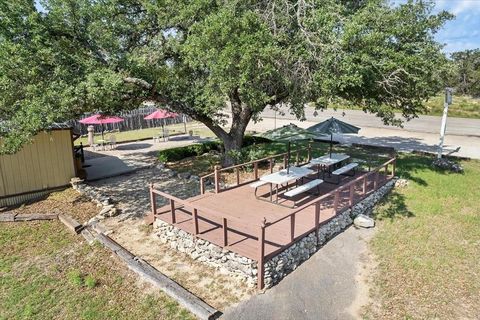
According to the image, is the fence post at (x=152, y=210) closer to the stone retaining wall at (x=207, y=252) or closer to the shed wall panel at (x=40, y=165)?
the stone retaining wall at (x=207, y=252)

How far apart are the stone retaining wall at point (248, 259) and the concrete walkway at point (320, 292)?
0.20m

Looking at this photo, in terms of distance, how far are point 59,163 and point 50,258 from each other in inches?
214

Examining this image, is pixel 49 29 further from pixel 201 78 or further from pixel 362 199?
pixel 362 199

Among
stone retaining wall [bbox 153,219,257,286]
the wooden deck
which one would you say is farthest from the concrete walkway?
the wooden deck

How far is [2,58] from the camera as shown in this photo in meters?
8.20

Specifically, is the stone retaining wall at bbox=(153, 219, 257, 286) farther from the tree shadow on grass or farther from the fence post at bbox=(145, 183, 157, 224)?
the tree shadow on grass

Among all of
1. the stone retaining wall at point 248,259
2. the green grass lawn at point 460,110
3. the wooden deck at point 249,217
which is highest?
the green grass lawn at point 460,110

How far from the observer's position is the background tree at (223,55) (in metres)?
8.34

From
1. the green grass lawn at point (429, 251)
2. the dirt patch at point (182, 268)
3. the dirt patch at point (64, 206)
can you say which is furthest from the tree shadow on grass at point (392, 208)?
the dirt patch at point (64, 206)

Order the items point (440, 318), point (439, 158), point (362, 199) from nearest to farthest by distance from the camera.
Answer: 1. point (440, 318)
2. point (362, 199)
3. point (439, 158)

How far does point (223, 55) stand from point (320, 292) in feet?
18.9

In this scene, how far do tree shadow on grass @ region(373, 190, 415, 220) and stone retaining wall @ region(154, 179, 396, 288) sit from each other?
1200mm

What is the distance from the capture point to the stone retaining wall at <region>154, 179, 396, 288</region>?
7000 millimetres

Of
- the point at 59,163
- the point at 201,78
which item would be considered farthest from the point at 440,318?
the point at 59,163
